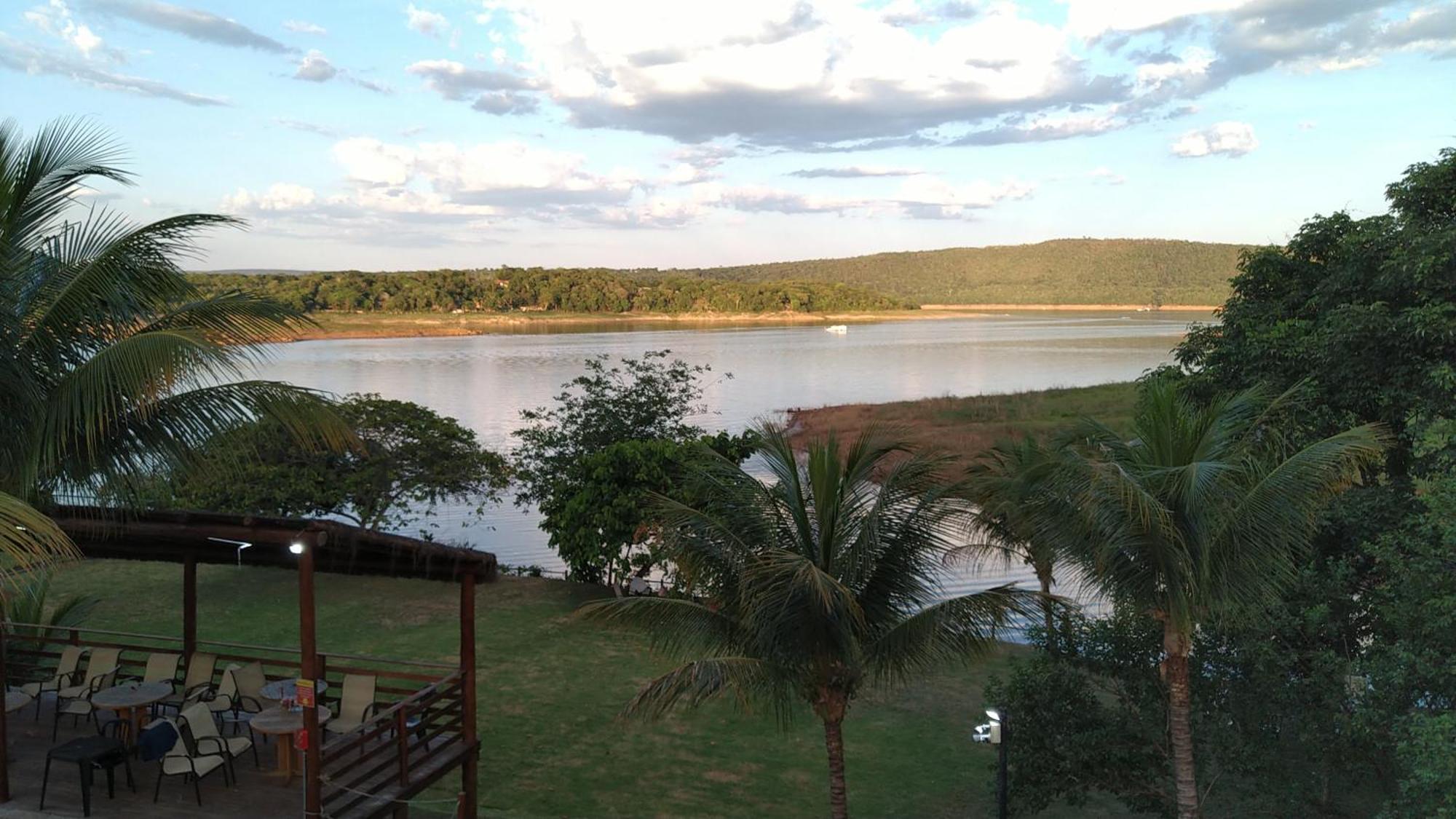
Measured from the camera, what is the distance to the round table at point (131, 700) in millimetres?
9164

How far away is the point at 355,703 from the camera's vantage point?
952 centimetres

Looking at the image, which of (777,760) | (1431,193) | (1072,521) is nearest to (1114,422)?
(1431,193)

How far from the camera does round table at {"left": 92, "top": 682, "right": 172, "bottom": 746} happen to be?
9164 mm

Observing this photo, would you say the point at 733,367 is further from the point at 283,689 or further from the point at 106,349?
the point at 106,349

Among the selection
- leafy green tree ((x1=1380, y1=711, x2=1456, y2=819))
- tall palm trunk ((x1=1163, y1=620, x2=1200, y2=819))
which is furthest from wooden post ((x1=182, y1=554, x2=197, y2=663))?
leafy green tree ((x1=1380, y1=711, x2=1456, y2=819))

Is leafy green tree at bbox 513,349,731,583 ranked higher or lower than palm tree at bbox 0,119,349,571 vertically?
lower

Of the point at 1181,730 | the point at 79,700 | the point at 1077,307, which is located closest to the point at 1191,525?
the point at 1181,730

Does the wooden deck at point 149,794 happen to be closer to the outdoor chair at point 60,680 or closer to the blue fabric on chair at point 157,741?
the blue fabric on chair at point 157,741

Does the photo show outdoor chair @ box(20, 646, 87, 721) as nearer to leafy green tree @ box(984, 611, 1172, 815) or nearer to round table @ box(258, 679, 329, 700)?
round table @ box(258, 679, 329, 700)

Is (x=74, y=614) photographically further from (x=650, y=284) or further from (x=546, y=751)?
(x=650, y=284)

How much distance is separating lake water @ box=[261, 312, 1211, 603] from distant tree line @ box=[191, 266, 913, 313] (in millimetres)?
6258

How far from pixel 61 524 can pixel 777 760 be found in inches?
332

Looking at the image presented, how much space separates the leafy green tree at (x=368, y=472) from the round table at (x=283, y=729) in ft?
38.3

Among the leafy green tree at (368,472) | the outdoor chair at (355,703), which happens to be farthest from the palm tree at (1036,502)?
the leafy green tree at (368,472)
